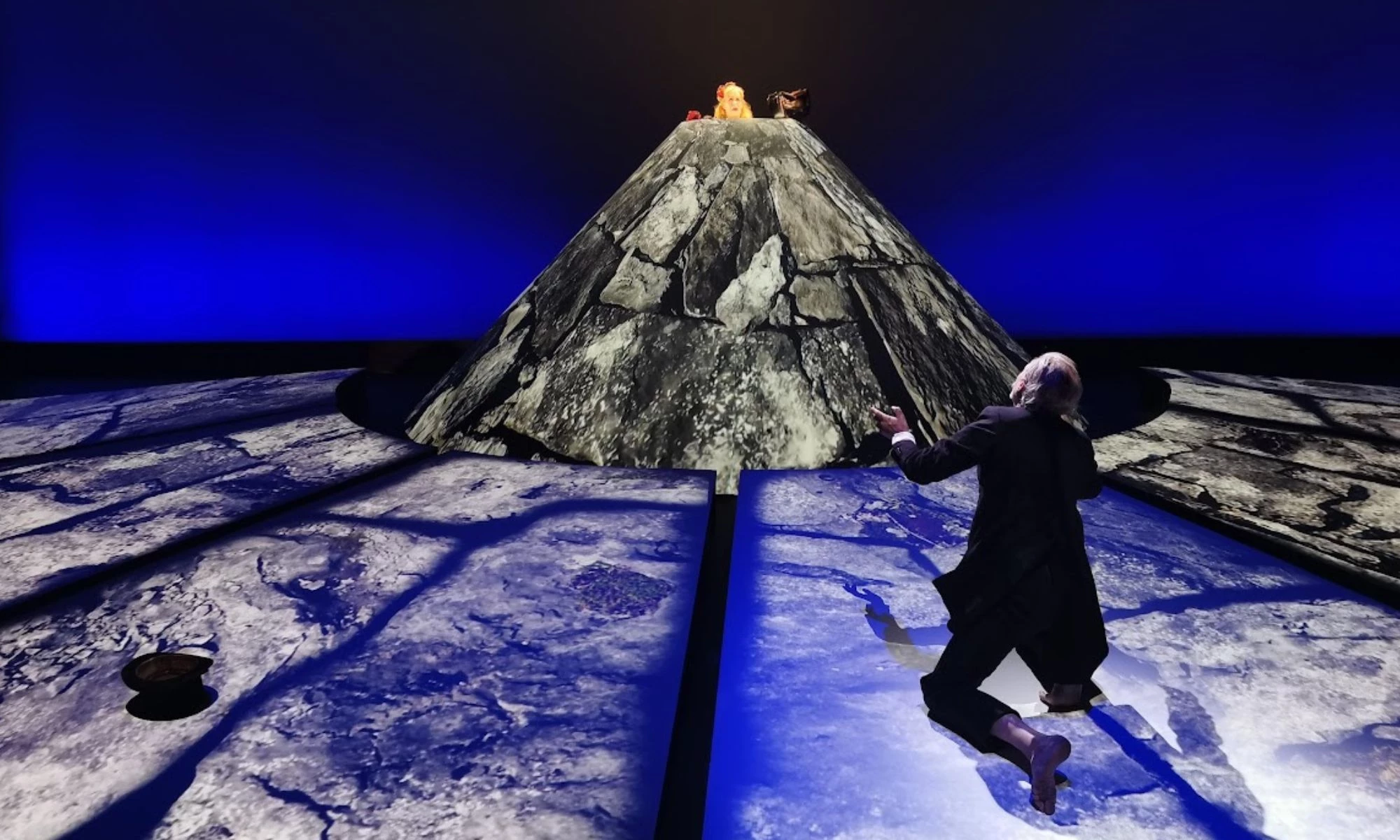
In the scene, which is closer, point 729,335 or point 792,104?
point 729,335

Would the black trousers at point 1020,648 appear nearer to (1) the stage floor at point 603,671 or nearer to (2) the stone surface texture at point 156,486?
(1) the stage floor at point 603,671

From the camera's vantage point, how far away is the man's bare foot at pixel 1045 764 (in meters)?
1.01

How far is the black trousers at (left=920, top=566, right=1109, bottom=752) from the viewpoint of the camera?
111 cm

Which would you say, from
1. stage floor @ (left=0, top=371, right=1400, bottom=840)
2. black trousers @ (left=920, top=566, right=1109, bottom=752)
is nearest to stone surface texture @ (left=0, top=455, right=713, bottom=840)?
stage floor @ (left=0, top=371, right=1400, bottom=840)

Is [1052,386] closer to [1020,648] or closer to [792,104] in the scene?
[1020,648]

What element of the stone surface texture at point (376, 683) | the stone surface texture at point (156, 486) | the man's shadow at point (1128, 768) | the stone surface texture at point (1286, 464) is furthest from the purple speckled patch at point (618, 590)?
the stone surface texture at point (1286, 464)

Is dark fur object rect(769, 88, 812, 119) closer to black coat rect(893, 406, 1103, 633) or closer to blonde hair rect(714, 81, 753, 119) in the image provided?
blonde hair rect(714, 81, 753, 119)

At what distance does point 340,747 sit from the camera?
117 cm

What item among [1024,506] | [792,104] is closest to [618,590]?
[1024,506]

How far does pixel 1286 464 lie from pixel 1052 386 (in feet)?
6.12

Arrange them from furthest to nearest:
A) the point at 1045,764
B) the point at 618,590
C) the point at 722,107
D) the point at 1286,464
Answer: the point at 722,107, the point at 1286,464, the point at 618,590, the point at 1045,764

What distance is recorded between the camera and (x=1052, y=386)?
1.12 meters

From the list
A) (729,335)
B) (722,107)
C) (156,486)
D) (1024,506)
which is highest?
(722,107)

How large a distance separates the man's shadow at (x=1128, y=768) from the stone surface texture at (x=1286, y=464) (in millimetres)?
852
